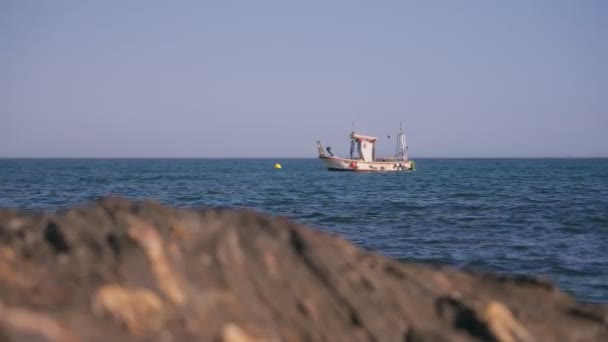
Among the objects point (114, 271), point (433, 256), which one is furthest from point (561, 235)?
point (114, 271)

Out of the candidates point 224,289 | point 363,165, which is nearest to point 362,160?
point 363,165

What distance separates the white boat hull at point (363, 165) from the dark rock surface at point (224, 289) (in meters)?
56.5

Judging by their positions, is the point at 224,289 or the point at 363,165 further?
the point at 363,165

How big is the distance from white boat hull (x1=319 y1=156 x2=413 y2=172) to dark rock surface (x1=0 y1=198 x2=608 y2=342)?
185ft

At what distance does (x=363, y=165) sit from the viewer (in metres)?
60.1

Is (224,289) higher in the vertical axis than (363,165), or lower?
higher

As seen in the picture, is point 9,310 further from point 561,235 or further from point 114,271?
point 561,235

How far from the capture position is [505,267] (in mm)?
11008

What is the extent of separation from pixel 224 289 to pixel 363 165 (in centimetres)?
5745

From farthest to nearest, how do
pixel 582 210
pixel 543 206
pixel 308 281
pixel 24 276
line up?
1. pixel 543 206
2. pixel 582 210
3. pixel 308 281
4. pixel 24 276

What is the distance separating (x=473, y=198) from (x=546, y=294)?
25.6 meters

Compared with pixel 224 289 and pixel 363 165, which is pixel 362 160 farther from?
pixel 224 289

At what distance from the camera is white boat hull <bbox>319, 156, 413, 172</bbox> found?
198 ft

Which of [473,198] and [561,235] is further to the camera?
[473,198]
